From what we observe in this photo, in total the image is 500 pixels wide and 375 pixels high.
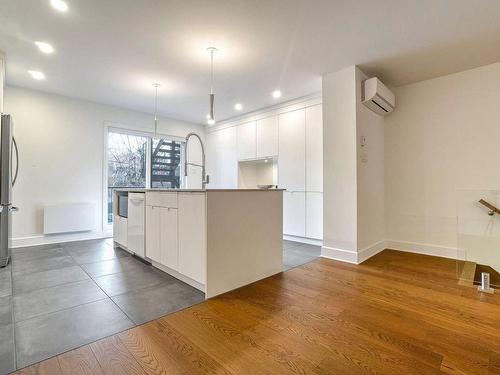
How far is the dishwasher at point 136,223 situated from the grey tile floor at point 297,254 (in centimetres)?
183

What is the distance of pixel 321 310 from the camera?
1.91 metres

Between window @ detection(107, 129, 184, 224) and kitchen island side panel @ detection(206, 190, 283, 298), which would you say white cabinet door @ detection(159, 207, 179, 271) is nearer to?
kitchen island side panel @ detection(206, 190, 283, 298)

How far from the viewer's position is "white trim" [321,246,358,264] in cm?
309

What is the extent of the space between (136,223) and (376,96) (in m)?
3.52

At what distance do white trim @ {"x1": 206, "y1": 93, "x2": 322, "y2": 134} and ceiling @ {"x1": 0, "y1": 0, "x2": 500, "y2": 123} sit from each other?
283mm

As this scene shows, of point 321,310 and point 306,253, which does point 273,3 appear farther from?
point 306,253

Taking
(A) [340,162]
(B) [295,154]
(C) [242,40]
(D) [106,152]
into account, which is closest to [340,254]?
(A) [340,162]

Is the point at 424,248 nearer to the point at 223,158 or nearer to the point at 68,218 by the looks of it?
the point at 223,158

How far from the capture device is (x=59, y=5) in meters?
2.07

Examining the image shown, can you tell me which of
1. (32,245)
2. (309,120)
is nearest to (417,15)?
(309,120)

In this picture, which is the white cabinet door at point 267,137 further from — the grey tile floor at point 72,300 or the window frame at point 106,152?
the grey tile floor at point 72,300

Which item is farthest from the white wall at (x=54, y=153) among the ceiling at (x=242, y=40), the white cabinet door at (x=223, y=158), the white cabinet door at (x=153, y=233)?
the white cabinet door at (x=153, y=233)

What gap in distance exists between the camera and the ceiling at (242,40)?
211 centimetres

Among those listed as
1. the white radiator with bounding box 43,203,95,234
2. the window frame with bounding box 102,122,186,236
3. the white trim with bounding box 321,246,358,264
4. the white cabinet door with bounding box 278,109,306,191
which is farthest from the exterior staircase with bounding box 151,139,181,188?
the white trim with bounding box 321,246,358,264
